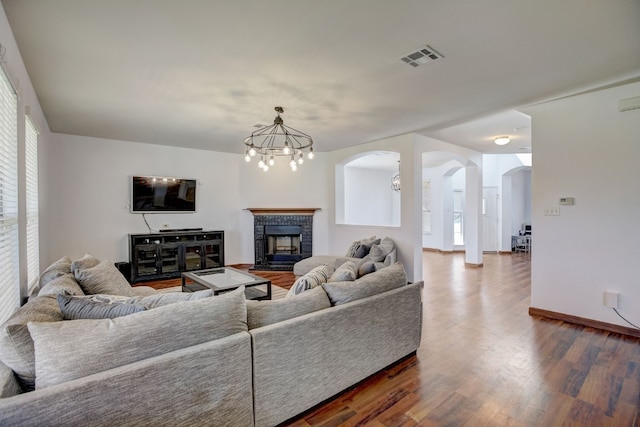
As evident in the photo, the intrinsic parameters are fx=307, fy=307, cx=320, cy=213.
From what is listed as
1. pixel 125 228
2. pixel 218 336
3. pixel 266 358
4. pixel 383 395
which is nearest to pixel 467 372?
pixel 383 395

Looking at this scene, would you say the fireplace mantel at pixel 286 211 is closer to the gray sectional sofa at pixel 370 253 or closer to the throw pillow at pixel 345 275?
the gray sectional sofa at pixel 370 253

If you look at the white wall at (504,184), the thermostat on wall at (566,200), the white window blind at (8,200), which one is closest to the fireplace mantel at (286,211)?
the thermostat on wall at (566,200)

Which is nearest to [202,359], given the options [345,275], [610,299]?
[345,275]

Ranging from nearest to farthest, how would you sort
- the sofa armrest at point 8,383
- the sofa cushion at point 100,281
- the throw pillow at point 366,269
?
the sofa armrest at point 8,383 → the sofa cushion at point 100,281 → the throw pillow at point 366,269

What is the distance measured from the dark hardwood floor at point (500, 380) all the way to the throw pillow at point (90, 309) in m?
1.20

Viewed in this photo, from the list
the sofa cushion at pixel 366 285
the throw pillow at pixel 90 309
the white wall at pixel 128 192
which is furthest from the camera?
the white wall at pixel 128 192

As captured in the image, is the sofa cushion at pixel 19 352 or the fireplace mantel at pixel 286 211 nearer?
the sofa cushion at pixel 19 352

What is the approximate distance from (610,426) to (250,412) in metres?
2.16

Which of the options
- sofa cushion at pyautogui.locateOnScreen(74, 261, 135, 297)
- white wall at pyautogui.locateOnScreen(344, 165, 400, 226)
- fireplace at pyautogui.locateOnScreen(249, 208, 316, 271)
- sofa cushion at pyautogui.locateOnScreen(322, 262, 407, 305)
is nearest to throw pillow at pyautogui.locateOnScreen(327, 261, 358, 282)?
sofa cushion at pyautogui.locateOnScreen(322, 262, 407, 305)

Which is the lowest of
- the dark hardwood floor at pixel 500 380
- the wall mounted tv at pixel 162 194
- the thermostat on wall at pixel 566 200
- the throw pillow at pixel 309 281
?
the dark hardwood floor at pixel 500 380

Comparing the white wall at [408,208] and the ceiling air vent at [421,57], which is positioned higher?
the ceiling air vent at [421,57]

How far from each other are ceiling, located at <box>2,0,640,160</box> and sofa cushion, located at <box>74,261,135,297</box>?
1.80 meters

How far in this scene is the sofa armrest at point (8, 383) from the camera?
3.77ft

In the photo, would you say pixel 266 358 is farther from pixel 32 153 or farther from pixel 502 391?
pixel 32 153
